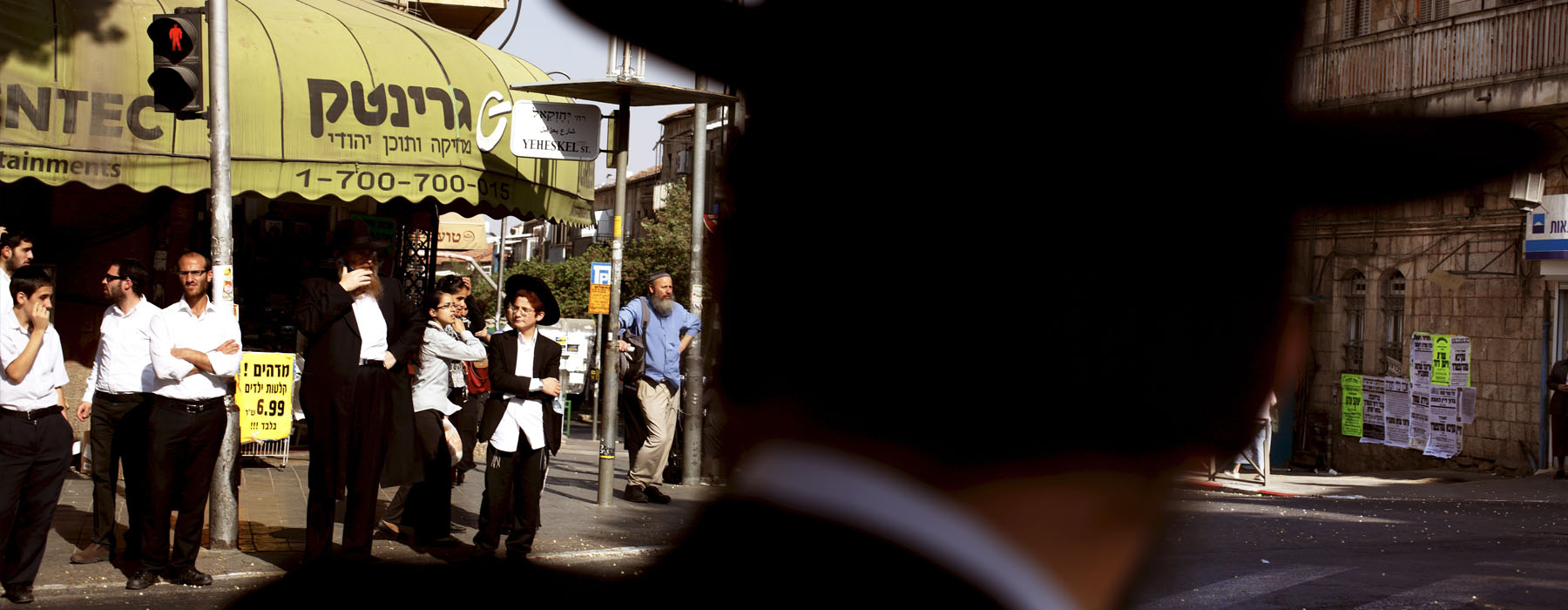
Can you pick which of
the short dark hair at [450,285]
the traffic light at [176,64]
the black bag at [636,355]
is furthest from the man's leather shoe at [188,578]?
the black bag at [636,355]

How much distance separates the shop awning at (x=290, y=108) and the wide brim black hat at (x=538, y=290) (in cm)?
146

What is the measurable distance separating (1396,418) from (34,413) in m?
14.7

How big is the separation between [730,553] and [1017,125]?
11.7 inches

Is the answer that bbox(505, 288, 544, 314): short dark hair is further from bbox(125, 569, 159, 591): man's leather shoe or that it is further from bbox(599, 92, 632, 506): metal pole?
bbox(125, 569, 159, 591): man's leather shoe

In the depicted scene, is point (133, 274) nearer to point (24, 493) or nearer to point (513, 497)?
point (24, 493)

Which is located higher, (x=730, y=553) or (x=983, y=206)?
(x=983, y=206)

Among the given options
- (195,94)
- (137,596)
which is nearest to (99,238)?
(195,94)

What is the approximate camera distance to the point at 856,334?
26.4 inches

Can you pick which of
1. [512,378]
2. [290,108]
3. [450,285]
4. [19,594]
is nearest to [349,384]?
[512,378]

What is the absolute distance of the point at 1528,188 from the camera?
70cm

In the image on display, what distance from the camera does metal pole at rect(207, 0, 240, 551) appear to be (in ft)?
22.8

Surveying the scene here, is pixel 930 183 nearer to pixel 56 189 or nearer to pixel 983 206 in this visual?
pixel 983 206

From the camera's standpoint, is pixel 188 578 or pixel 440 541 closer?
pixel 188 578

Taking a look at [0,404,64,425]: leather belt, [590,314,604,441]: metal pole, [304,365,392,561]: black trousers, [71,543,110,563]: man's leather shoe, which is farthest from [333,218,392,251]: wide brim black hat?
[590,314,604,441]: metal pole
